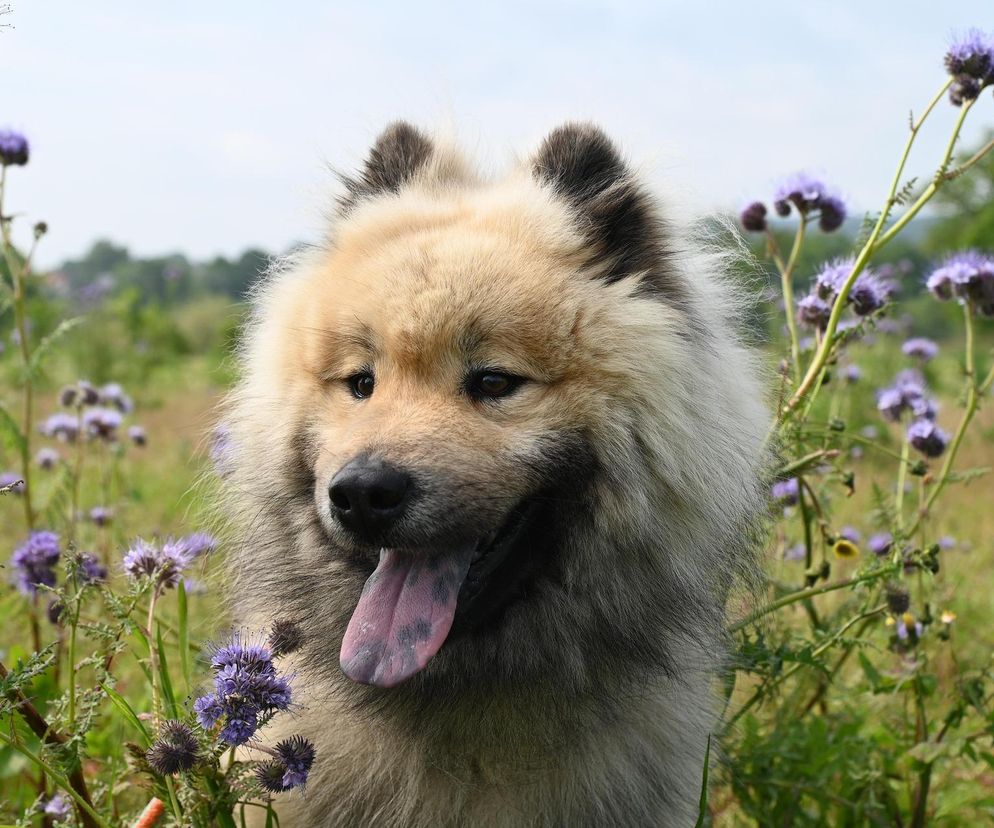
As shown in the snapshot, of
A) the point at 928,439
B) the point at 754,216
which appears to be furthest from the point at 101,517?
the point at 928,439

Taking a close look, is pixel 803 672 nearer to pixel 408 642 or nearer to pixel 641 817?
pixel 641 817

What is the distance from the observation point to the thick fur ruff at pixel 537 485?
2.35 metres

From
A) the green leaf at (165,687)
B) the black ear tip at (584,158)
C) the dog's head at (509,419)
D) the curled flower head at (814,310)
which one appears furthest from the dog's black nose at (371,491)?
the curled flower head at (814,310)

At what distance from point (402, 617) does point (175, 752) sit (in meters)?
0.61

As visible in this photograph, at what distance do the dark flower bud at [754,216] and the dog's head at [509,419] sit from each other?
1.04m

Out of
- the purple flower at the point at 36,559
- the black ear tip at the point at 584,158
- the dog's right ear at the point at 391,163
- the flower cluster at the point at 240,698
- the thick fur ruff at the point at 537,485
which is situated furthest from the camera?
the dog's right ear at the point at 391,163

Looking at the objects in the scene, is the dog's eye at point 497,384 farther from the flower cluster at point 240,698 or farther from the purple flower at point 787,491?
the purple flower at point 787,491

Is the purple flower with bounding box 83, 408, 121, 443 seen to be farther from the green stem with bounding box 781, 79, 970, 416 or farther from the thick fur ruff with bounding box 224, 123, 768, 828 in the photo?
the green stem with bounding box 781, 79, 970, 416

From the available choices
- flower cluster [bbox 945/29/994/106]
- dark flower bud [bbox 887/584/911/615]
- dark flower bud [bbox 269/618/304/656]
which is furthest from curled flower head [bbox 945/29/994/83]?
dark flower bud [bbox 269/618/304/656]

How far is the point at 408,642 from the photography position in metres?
2.25

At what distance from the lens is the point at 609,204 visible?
265cm

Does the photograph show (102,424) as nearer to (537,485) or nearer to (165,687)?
(165,687)

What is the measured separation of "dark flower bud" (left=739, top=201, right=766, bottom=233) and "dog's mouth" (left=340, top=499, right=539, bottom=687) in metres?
1.84

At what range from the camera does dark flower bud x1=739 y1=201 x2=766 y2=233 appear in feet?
12.0
